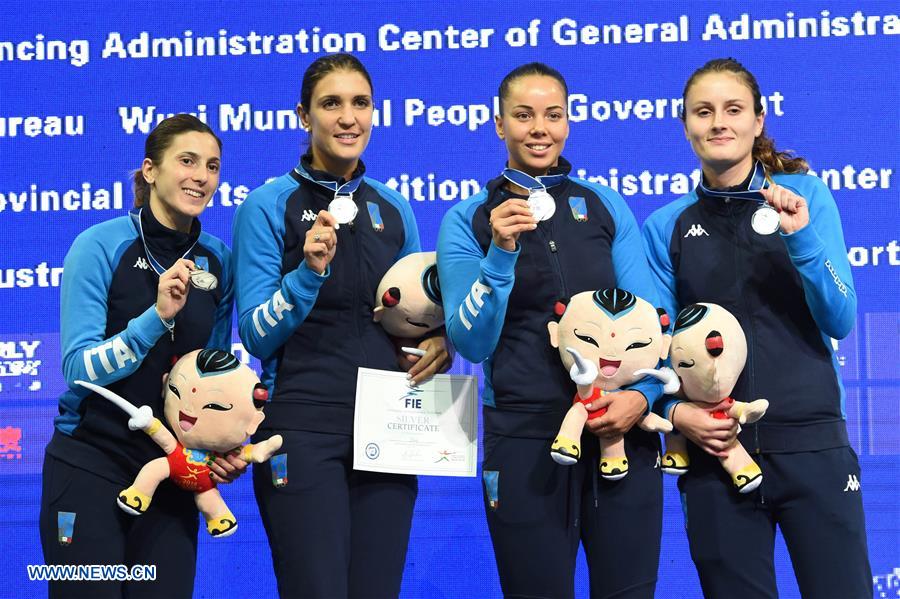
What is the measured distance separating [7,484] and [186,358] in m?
1.75

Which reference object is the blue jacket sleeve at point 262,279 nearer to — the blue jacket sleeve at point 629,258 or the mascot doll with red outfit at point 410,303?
the mascot doll with red outfit at point 410,303

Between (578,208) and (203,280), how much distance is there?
920 millimetres

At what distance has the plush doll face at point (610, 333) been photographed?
2422mm

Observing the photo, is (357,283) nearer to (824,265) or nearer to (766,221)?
(766,221)

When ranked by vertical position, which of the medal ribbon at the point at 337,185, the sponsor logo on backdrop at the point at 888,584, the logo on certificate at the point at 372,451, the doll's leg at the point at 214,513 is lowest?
the sponsor logo on backdrop at the point at 888,584

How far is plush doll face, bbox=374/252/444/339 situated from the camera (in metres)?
2.57

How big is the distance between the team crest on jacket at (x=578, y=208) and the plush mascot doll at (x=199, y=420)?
823 millimetres

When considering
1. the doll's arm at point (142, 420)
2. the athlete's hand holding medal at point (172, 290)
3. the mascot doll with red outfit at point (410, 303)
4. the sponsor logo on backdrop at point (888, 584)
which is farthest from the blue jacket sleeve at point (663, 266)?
the sponsor logo on backdrop at point (888, 584)

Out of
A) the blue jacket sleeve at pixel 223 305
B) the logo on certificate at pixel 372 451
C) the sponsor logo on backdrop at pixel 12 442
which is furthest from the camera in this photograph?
the sponsor logo on backdrop at pixel 12 442

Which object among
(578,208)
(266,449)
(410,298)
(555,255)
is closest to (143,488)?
(266,449)

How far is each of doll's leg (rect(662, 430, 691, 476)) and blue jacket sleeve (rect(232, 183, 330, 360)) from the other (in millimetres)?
894

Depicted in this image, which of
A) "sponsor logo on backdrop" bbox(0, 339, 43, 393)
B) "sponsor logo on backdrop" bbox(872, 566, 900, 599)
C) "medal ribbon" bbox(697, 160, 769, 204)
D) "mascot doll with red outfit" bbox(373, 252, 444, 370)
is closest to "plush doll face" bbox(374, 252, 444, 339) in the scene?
"mascot doll with red outfit" bbox(373, 252, 444, 370)

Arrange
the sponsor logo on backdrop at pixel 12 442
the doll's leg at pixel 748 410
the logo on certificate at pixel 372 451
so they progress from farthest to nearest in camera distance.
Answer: the sponsor logo on backdrop at pixel 12 442 < the logo on certificate at pixel 372 451 < the doll's leg at pixel 748 410

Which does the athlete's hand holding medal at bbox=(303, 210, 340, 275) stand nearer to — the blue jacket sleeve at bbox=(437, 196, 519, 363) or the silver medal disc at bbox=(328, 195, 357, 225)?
the silver medal disc at bbox=(328, 195, 357, 225)
